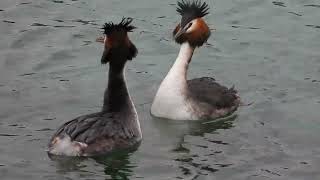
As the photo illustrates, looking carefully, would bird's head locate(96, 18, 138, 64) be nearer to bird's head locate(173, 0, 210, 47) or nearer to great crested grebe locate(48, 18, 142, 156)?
great crested grebe locate(48, 18, 142, 156)

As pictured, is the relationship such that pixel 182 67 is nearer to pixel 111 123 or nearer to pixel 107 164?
pixel 111 123

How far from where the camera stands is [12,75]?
15.4 meters

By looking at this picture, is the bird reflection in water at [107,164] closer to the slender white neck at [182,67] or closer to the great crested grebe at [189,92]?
the great crested grebe at [189,92]

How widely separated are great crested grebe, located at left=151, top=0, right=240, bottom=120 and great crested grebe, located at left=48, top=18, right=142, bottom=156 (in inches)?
45.9

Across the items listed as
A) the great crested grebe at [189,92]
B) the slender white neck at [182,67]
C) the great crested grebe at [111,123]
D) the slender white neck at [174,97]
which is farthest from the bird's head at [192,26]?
the great crested grebe at [111,123]

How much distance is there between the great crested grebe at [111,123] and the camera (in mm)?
12047

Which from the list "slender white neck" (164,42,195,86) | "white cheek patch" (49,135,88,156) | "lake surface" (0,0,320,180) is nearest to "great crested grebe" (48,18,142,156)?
"white cheek patch" (49,135,88,156)

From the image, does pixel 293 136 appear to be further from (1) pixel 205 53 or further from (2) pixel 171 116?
(1) pixel 205 53

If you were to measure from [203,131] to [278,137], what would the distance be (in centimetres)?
120

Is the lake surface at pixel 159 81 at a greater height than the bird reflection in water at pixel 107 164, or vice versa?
the lake surface at pixel 159 81

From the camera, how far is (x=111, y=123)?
41.1 feet

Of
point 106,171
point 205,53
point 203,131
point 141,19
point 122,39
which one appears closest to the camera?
point 106,171

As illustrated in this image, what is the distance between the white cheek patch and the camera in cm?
Result: 1198

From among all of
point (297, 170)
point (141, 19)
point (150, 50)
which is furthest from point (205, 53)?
point (297, 170)
